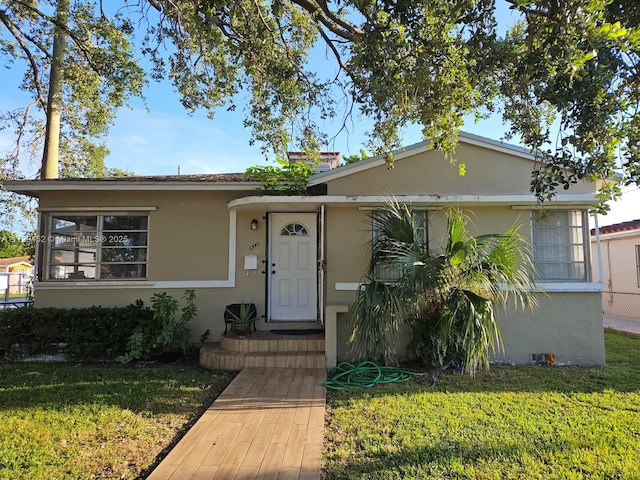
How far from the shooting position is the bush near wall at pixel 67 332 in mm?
6887

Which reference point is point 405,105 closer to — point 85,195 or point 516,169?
point 516,169

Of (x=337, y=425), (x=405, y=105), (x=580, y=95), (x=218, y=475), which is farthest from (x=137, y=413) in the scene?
(x=580, y=95)

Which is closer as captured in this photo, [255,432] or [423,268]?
[255,432]

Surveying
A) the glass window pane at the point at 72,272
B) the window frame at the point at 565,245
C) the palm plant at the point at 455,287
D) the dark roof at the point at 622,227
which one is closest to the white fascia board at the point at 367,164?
the palm plant at the point at 455,287

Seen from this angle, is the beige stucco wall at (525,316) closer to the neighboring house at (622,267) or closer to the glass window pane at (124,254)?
the glass window pane at (124,254)

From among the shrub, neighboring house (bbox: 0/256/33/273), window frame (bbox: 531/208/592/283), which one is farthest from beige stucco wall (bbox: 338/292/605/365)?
neighboring house (bbox: 0/256/33/273)

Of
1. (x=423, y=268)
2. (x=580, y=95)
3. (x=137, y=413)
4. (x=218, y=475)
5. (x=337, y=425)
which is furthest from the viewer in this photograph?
(x=423, y=268)

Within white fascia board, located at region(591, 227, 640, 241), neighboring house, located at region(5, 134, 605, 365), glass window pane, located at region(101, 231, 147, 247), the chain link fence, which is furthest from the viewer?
white fascia board, located at region(591, 227, 640, 241)

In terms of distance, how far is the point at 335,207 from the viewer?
6.90m

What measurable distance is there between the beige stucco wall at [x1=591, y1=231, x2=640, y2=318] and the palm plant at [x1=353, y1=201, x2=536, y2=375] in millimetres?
10317

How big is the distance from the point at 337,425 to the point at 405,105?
4.34 m

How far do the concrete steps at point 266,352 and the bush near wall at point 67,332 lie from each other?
5.29ft

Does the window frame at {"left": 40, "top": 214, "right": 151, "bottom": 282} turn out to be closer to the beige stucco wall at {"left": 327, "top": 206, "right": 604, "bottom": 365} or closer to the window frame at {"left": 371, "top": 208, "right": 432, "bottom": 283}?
the beige stucco wall at {"left": 327, "top": 206, "right": 604, "bottom": 365}

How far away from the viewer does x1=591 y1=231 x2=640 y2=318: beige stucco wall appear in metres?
13.5
